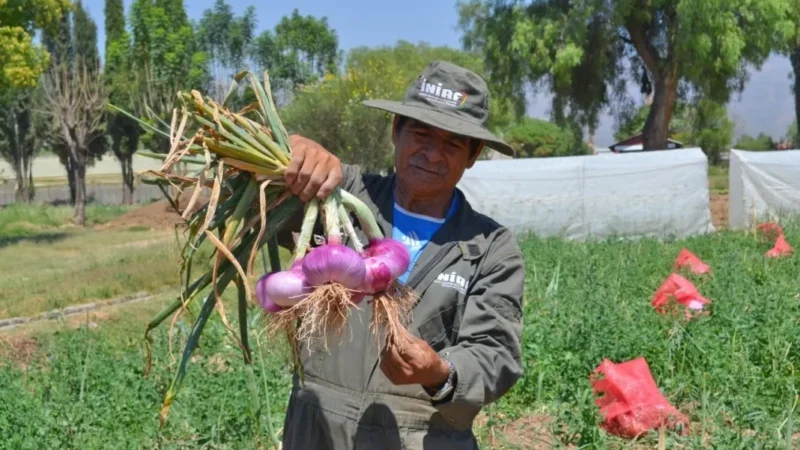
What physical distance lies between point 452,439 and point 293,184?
2.28 ft

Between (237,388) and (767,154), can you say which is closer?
(237,388)

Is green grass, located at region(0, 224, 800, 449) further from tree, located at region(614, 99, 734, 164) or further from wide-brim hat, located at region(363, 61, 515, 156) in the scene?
tree, located at region(614, 99, 734, 164)

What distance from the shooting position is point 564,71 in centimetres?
2506

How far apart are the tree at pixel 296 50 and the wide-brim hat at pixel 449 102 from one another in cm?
4053

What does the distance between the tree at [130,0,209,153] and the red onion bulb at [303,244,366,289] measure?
27916 mm

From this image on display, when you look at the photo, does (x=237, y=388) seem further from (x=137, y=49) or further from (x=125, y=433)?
(x=137, y=49)

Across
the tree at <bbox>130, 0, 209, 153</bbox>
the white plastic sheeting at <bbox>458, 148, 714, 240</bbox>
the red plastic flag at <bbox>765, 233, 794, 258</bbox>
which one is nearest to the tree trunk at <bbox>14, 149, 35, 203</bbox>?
the tree at <bbox>130, 0, 209, 153</bbox>

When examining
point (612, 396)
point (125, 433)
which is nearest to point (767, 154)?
point (612, 396)

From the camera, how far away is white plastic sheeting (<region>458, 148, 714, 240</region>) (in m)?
17.0

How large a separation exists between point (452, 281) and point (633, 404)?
2.83 m

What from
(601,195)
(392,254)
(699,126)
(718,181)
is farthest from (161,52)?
(392,254)

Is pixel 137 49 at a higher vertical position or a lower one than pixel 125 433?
higher

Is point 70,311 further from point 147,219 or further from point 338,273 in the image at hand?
point 147,219

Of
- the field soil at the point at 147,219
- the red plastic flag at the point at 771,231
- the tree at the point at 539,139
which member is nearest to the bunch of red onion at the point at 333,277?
the red plastic flag at the point at 771,231
